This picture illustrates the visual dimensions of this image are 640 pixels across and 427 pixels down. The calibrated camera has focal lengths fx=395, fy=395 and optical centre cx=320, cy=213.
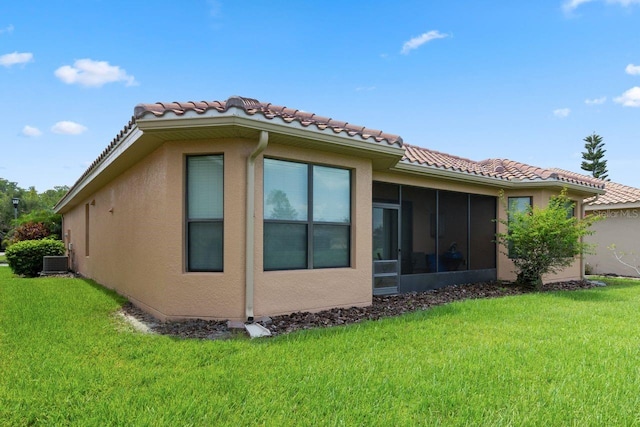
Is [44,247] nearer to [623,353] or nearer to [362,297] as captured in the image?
[362,297]

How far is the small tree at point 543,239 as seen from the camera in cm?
1027

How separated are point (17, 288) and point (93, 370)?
8.48 metres

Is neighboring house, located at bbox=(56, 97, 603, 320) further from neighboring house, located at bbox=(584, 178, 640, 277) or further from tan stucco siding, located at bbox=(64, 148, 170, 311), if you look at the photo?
neighboring house, located at bbox=(584, 178, 640, 277)

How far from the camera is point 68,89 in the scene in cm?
1489

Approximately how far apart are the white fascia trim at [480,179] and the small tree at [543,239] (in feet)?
2.12

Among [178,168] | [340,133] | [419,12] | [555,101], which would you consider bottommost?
[178,168]

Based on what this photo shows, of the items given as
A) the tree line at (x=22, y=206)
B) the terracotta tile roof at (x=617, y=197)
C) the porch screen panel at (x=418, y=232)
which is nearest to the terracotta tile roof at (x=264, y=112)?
the porch screen panel at (x=418, y=232)

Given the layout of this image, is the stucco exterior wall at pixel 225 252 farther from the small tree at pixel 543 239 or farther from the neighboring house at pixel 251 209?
the small tree at pixel 543 239

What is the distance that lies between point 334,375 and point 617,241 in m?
16.7

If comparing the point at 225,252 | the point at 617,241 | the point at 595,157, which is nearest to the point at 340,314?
the point at 225,252

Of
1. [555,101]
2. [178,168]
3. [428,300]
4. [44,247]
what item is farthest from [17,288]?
[555,101]

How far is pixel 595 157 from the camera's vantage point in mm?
39625

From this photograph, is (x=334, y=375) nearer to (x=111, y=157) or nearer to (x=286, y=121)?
(x=286, y=121)

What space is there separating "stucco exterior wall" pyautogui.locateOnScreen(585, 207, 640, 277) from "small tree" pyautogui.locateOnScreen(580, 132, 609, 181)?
27898 millimetres
